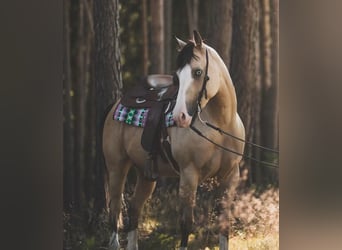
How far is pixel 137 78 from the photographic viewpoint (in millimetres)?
4852

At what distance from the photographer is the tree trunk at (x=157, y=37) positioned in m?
4.81

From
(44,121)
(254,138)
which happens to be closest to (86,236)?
(44,121)

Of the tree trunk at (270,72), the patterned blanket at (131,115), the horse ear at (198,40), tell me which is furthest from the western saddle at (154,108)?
the tree trunk at (270,72)

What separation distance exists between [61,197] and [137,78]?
0.99 m

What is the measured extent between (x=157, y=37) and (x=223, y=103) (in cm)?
61

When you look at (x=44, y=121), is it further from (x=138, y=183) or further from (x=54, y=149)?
(x=138, y=183)

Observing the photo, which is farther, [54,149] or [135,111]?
[54,149]

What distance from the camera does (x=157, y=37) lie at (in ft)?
16.0

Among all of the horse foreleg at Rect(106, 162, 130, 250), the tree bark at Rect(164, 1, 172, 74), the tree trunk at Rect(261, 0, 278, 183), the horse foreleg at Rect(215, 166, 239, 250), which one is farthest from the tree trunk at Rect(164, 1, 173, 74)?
the horse foreleg at Rect(215, 166, 239, 250)

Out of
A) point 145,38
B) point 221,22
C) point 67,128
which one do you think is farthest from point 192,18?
point 67,128

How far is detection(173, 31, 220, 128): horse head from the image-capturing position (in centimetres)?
461

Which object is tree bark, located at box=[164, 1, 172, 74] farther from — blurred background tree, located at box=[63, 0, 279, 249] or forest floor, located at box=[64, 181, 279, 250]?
forest floor, located at box=[64, 181, 279, 250]

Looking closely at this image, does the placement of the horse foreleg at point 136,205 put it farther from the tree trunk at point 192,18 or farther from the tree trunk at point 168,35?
the tree trunk at point 192,18

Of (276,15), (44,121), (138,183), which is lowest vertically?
(138,183)
